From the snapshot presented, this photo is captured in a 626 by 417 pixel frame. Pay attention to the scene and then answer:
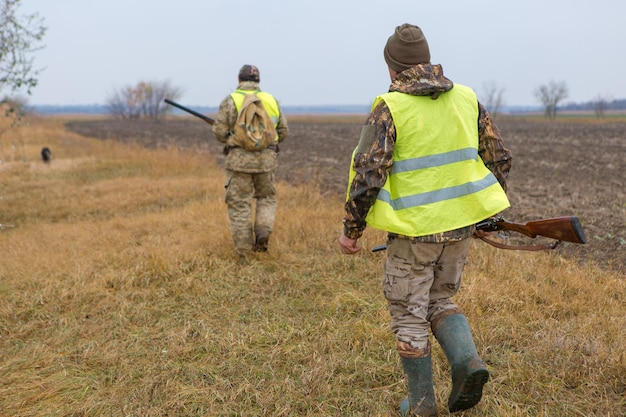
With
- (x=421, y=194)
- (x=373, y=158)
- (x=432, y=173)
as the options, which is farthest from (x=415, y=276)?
(x=373, y=158)

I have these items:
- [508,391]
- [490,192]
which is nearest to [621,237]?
[508,391]

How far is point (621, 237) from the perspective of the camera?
6520 mm

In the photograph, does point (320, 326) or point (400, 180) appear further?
point (320, 326)

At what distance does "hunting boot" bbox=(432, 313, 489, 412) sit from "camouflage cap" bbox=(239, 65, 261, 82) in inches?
146

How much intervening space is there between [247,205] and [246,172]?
0.41 meters

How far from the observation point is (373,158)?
2.45m

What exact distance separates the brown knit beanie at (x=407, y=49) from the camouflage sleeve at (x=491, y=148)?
1.44 ft

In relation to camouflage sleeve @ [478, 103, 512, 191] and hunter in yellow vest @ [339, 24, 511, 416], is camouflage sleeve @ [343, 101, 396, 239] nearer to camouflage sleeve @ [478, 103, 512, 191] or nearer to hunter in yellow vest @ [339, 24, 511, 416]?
hunter in yellow vest @ [339, 24, 511, 416]

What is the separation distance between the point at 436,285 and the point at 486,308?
5.25ft

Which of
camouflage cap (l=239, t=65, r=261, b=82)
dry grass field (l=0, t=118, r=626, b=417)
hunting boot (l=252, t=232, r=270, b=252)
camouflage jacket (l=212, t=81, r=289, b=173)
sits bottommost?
dry grass field (l=0, t=118, r=626, b=417)

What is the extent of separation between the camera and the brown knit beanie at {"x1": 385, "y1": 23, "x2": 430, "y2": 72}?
2.50 metres

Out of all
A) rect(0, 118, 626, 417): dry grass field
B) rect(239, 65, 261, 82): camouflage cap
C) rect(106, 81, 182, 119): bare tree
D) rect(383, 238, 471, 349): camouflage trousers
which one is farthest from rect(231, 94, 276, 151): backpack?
rect(106, 81, 182, 119): bare tree

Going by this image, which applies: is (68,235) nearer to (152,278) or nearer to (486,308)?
(152,278)

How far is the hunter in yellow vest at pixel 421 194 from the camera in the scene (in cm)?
248
